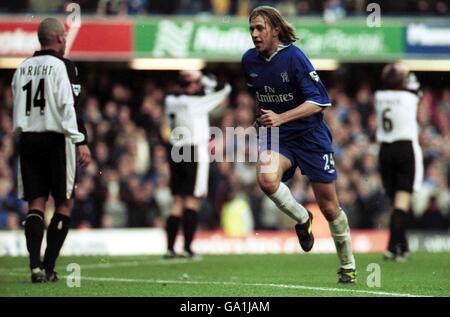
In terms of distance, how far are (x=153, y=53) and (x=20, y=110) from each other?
14873 mm

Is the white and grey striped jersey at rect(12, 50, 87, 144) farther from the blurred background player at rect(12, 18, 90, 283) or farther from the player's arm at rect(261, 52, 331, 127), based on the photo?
the player's arm at rect(261, 52, 331, 127)

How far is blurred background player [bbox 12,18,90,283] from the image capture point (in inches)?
422

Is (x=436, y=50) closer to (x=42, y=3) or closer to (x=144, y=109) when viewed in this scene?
(x=144, y=109)

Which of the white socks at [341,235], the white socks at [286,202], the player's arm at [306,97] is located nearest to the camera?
the player's arm at [306,97]

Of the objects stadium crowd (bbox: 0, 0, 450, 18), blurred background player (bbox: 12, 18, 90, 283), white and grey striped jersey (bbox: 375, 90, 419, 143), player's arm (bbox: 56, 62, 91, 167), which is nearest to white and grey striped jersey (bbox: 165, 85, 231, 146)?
white and grey striped jersey (bbox: 375, 90, 419, 143)

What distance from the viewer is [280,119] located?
999cm

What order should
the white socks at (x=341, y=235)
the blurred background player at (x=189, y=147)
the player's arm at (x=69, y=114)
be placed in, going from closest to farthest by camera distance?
1. the white socks at (x=341, y=235)
2. the player's arm at (x=69, y=114)
3. the blurred background player at (x=189, y=147)

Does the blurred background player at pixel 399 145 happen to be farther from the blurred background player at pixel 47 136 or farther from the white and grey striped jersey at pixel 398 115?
the blurred background player at pixel 47 136

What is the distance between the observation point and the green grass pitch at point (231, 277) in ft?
33.1

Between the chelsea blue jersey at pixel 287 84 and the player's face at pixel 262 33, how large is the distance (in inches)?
5.6

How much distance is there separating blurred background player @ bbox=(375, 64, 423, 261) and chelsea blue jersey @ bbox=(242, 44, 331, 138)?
16.4 ft

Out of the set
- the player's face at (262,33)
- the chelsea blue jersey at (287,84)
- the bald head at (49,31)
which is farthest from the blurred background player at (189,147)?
the player's face at (262,33)
